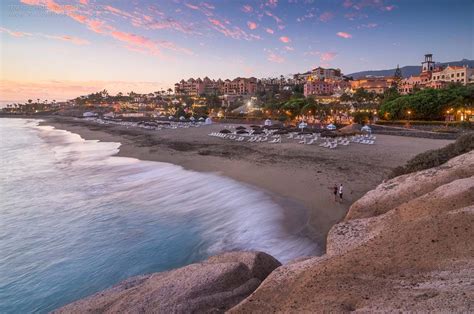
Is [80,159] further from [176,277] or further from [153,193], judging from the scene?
[176,277]

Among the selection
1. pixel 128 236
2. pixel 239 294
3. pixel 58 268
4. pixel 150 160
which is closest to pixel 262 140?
pixel 150 160

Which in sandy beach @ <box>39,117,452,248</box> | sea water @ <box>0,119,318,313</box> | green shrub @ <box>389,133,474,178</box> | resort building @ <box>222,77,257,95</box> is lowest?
sea water @ <box>0,119,318,313</box>

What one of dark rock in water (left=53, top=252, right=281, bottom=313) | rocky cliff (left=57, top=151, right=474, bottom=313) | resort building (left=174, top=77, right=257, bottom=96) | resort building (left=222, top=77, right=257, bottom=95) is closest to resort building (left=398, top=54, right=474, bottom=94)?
resort building (left=222, top=77, right=257, bottom=95)

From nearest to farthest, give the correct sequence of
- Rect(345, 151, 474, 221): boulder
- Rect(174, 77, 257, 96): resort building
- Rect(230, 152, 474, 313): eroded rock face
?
Rect(230, 152, 474, 313): eroded rock face, Rect(345, 151, 474, 221): boulder, Rect(174, 77, 257, 96): resort building

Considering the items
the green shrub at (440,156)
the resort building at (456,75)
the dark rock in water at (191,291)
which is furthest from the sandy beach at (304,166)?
the resort building at (456,75)

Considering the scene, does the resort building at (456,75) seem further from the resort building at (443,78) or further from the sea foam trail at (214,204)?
the sea foam trail at (214,204)

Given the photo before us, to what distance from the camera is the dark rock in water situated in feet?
21.3

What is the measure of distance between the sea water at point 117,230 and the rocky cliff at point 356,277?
240 cm

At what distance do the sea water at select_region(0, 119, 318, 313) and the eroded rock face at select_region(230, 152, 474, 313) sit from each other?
9.10 ft

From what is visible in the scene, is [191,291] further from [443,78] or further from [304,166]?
[443,78]

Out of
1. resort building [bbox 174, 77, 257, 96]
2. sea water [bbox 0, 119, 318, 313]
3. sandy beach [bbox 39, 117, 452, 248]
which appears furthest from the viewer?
resort building [bbox 174, 77, 257, 96]

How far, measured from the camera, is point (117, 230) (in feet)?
45.9

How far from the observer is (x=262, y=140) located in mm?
35312

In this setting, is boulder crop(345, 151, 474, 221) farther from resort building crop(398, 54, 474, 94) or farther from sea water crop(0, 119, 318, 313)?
resort building crop(398, 54, 474, 94)
